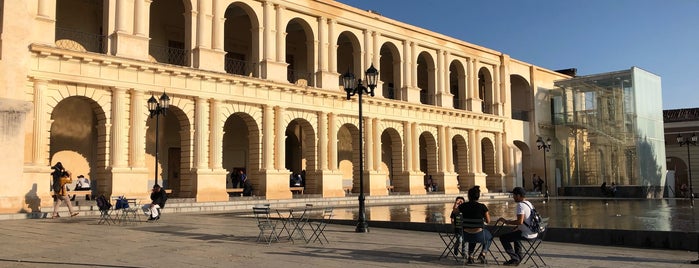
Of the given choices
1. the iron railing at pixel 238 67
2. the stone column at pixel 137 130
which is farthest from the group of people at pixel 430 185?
the stone column at pixel 137 130

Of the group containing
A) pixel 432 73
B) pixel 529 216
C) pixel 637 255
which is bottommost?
pixel 637 255

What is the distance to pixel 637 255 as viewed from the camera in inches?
389

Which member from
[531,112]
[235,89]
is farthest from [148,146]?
[531,112]

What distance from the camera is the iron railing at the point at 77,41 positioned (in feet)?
74.3

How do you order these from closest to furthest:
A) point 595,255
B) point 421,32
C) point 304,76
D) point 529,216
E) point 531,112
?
point 529,216
point 595,255
point 304,76
point 421,32
point 531,112

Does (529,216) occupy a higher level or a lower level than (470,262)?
higher

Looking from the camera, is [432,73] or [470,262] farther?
[432,73]

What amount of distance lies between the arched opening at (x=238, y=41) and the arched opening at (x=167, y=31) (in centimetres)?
216

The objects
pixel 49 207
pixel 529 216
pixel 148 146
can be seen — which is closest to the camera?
pixel 529 216

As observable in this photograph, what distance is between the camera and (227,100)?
24469 millimetres

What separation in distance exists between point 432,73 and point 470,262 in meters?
27.4

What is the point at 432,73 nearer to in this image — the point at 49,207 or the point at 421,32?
the point at 421,32

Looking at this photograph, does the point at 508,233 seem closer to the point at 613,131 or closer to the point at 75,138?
the point at 75,138

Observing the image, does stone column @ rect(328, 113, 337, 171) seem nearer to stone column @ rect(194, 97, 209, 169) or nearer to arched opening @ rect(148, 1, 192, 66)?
stone column @ rect(194, 97, 209, 169)
